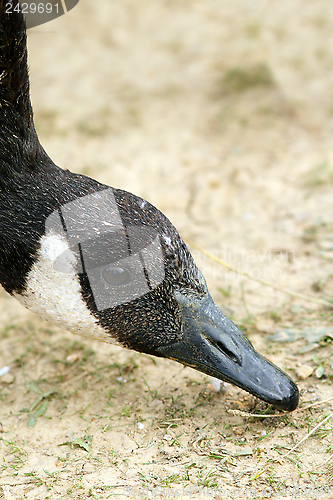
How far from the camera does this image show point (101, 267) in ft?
8.03

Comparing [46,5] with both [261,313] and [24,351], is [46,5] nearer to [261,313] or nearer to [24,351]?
[24,351]

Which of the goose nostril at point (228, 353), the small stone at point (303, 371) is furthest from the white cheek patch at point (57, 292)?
the small stone at point (303, 371)

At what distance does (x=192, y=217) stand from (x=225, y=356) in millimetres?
2680

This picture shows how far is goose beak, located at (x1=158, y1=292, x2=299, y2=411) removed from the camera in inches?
97.0

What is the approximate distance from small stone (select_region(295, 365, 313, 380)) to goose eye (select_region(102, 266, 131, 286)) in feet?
4.21

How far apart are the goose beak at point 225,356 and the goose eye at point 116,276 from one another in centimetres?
30

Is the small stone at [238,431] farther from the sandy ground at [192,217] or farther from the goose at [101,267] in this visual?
the goose at [101,267]

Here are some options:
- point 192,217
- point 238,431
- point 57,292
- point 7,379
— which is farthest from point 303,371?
point 192,217

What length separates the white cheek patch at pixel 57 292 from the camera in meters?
2.46

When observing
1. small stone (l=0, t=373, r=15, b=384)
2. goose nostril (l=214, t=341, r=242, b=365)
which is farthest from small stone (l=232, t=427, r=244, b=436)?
small stone (l=0, t=373, r=15, b=384)

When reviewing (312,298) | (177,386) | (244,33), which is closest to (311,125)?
(244,33)

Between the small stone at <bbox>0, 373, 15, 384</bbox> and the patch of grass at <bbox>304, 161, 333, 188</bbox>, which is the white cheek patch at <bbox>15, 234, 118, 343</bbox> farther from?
the patch of grass at <bbox>304, 161, 333, 188</bbox>

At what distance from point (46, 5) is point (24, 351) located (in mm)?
2540

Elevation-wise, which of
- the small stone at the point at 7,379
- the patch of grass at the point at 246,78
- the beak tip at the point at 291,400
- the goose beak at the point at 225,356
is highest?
the patch of grass at the point at 246,78
